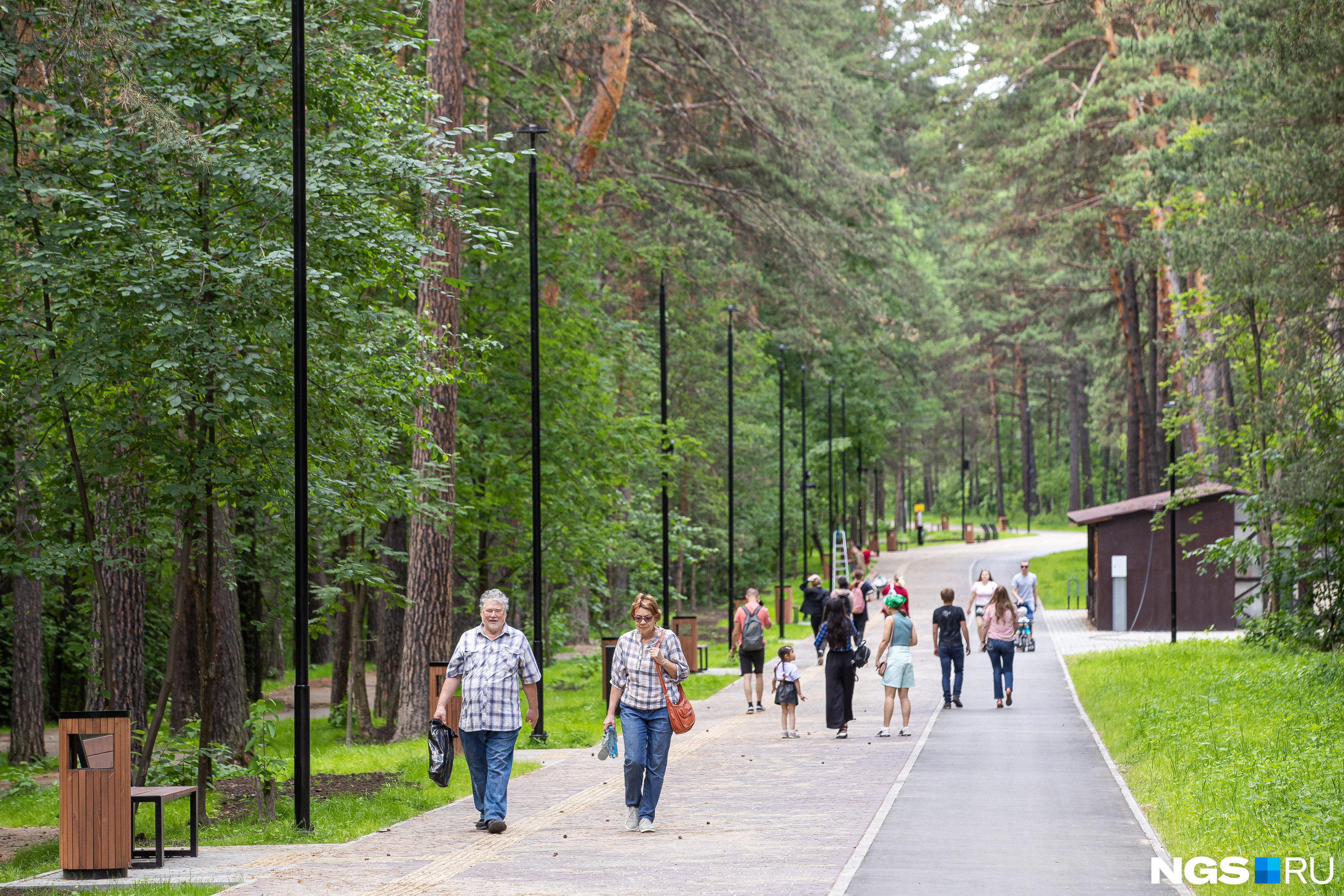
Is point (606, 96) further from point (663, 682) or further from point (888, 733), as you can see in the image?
point (663, 682)

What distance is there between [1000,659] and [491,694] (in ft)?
37.0

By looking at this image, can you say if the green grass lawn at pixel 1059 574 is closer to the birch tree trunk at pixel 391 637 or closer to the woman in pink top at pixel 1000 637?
the woman in pink top at pixel 1000 637

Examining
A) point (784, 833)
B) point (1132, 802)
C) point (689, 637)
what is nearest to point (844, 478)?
point (689, 637)

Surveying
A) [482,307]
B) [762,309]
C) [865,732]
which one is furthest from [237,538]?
[762,309]

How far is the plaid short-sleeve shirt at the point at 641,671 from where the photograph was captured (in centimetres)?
1122

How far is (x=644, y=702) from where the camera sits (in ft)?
36.8

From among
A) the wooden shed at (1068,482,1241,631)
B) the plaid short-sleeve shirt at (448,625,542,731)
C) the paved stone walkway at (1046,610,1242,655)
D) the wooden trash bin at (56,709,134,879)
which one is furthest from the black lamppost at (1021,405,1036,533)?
the wooden trash bin at (56,709,134,879)

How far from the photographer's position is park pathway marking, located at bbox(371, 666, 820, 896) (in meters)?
8.95

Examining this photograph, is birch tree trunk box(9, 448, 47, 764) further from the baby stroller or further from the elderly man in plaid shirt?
the baby stroller

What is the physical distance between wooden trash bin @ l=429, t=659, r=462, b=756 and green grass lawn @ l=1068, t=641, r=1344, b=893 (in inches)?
264

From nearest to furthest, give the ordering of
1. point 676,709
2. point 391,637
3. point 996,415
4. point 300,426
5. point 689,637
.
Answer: point 676,709, point 300,426, point 391,637, point 689,637, point 996,415

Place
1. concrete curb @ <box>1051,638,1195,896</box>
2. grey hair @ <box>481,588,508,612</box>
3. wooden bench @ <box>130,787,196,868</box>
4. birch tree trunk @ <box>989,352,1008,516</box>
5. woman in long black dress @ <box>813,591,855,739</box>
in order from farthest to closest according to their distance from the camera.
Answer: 1. birch tree trunk @ <box>989,352,1008,516</box>
2. woman in long black dress @ <box>813,591,855,739</box>
3. grey hair @ <box>481,588,508,612</box>
4. wooden bench @ <box>130,787,196,868</box>
5. concrete curb @ <box>1051,638,1195,896</box>

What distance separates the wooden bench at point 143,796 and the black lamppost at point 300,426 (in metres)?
1.02

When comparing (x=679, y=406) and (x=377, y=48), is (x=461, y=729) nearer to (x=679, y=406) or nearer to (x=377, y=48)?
(x=377, y=48)
